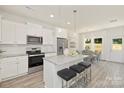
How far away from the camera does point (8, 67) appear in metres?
3.33

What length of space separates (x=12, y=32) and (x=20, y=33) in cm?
34

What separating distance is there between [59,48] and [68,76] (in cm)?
389

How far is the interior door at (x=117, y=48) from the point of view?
6.51m

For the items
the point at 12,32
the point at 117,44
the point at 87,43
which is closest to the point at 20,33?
the point at 12,32

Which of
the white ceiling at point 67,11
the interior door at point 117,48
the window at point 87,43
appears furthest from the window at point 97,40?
the white ceiling at point 67,11

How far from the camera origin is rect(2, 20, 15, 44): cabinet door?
3.47 m

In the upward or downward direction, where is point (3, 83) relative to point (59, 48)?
downward

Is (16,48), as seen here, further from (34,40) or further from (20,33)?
(34,40)

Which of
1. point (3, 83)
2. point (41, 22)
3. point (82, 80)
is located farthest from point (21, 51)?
point (82, 80)

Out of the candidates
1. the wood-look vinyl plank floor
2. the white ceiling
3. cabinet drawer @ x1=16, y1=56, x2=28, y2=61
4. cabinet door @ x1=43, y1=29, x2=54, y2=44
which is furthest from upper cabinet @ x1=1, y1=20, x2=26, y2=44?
the wood-look vinyl plank floor

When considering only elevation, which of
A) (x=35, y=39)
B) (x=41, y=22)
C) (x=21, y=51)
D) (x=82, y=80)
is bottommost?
(x=82, y=80)

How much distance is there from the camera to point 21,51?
4.40 metres

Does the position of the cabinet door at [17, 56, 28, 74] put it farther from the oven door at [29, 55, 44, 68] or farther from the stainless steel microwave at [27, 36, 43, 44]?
the stainless steel microwave at [27, 36, 43, 44]
